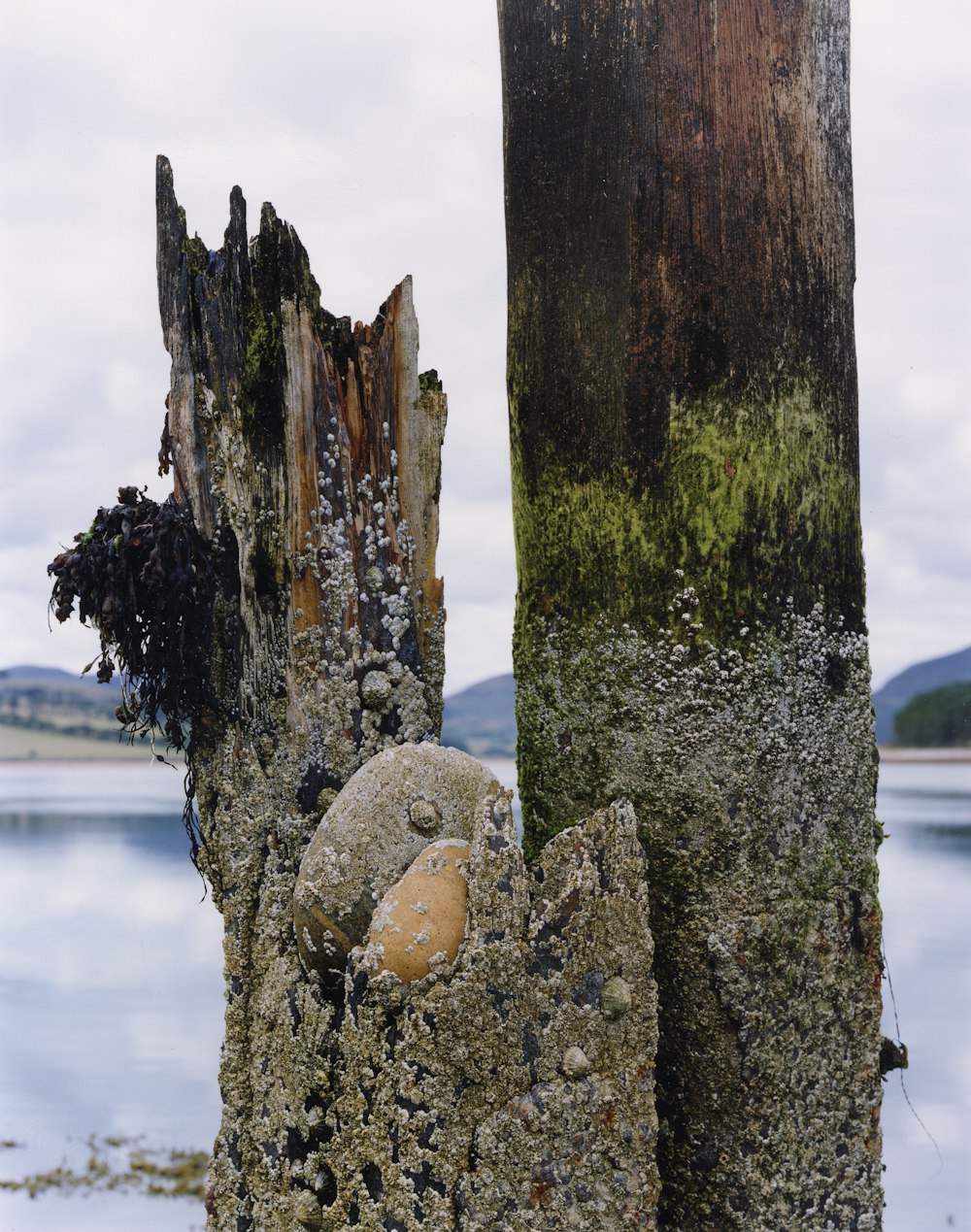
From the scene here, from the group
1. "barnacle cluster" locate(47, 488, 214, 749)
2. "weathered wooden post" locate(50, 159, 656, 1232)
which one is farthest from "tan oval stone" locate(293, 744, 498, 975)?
"barnacle cluster" locate(47, 488, 214, 749)

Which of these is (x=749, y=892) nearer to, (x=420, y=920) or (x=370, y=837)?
(x=420, y=920)

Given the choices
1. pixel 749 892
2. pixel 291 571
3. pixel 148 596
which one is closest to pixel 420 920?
pixel 749 892

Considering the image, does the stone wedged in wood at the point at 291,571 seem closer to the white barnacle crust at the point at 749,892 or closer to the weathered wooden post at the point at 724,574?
the weathered wooden post at the point at 724,574

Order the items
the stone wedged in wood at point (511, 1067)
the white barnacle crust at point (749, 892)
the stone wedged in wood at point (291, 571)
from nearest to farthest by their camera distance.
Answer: the stone wedged in wood at point (511, 1067) < the white barnacle crust at point (749, 892) < the stone wedged in wood at point (291, 571)

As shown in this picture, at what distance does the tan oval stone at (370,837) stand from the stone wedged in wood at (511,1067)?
236mm

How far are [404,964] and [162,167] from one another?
2634 millimetres

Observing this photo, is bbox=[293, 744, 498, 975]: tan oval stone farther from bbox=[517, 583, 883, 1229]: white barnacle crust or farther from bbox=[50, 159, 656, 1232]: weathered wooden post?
bbox=[517, 583, 883, 1229]: white barnacle crust

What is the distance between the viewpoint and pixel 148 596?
148 inches

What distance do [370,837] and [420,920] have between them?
0.37 metres

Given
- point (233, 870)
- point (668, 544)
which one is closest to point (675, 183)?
point (668, 544)

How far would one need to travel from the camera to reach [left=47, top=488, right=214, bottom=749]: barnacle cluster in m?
3.72

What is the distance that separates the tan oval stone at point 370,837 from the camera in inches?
126

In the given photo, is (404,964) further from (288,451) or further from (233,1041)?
(288,451)

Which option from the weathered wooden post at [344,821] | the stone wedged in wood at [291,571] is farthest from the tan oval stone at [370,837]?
Result: the stone wedged in wood at [291,571]
